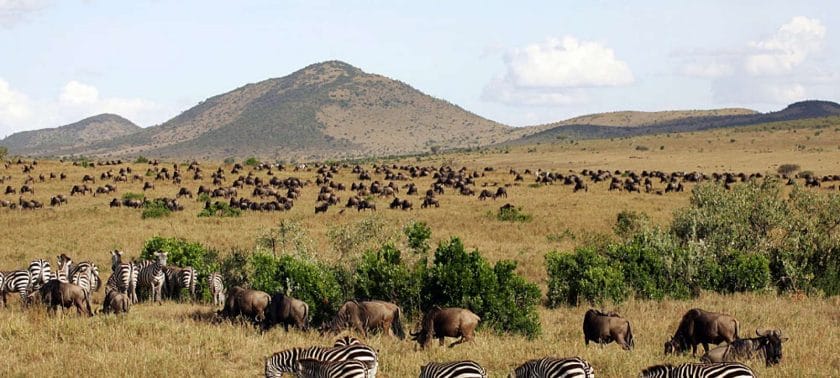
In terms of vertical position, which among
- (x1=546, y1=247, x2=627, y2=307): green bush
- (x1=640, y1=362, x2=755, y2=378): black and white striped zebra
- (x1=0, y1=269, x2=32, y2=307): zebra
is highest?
(x1=0, y1=269, x2=32, y2=307): zebra

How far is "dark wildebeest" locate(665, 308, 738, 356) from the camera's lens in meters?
15.1

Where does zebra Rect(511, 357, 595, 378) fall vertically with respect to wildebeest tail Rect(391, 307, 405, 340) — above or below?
above

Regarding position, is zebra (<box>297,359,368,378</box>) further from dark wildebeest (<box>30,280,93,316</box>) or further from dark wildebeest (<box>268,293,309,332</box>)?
dark wildebeest (<box>30,280,93,316</box>)

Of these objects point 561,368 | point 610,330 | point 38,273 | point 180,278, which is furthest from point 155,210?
point 561,368

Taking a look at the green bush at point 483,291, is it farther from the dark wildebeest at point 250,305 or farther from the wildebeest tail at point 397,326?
the dark wildebeest at point 250,305

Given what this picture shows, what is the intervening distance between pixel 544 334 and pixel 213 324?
777 centimetres

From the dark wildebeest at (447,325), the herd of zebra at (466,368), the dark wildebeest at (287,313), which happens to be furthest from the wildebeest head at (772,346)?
the dark wildebeest at (287,313)

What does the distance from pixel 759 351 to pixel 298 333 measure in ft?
30.8

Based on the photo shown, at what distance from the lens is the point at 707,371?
37.2 feet

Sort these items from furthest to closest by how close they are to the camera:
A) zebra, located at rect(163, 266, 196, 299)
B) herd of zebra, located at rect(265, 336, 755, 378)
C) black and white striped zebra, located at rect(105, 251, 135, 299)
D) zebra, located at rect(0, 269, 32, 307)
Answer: zebra, located at rect(163, 266, 196, 299), black and white striped zebra, located at rect(105, 251, 135, 299), zebra, located at rect(0, 269, 32, 307), herd of zebra, located at rect(265, 336, 755, 378)

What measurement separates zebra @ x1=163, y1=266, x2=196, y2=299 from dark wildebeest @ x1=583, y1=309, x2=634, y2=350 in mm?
12731

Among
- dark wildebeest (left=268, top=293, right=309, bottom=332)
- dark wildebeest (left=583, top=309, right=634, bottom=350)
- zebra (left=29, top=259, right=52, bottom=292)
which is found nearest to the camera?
dark wildebeest (left=583, top=309, right=634, bottom=350)

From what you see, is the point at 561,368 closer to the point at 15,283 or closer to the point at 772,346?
the point at 772,346

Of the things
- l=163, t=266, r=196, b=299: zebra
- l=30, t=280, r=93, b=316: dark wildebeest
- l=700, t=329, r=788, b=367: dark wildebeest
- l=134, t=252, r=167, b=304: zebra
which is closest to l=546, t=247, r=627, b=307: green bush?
l=700, t=329, r=788, b=367: dark wildebeest
